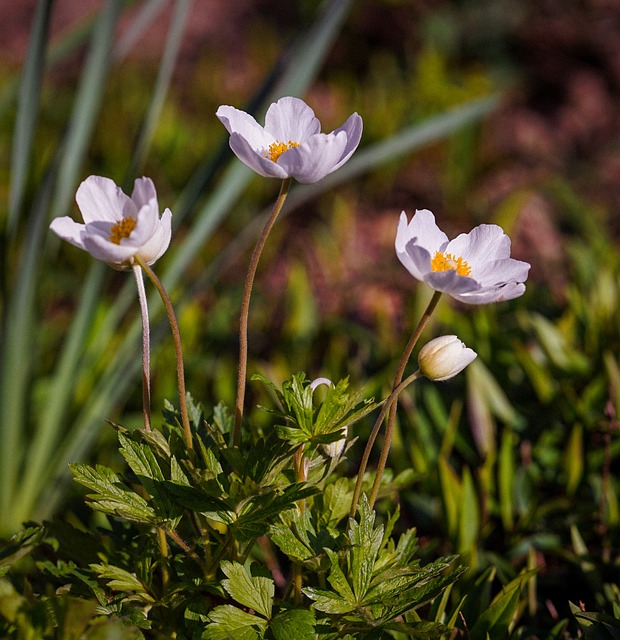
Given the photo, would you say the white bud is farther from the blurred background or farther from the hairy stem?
the blurred background

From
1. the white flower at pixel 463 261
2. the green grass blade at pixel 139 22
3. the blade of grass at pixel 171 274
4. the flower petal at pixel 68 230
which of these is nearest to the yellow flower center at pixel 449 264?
the white flower at pixel 463 261

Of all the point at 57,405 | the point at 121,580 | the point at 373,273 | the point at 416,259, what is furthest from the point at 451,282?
the point at 373,273

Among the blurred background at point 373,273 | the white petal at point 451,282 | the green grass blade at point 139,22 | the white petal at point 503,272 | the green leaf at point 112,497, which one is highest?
the green grass blade at point 139,22

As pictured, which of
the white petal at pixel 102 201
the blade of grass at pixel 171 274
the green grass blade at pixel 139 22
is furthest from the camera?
the green grass blade at pixel 139 22

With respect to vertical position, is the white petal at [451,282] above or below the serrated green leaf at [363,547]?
above

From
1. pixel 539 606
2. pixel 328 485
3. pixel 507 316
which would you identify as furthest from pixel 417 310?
pixel 328 485

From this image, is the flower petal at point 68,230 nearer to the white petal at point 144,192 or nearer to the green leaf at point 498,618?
the white petal at point 144,192

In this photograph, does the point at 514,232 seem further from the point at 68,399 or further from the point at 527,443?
the point at 68,399
